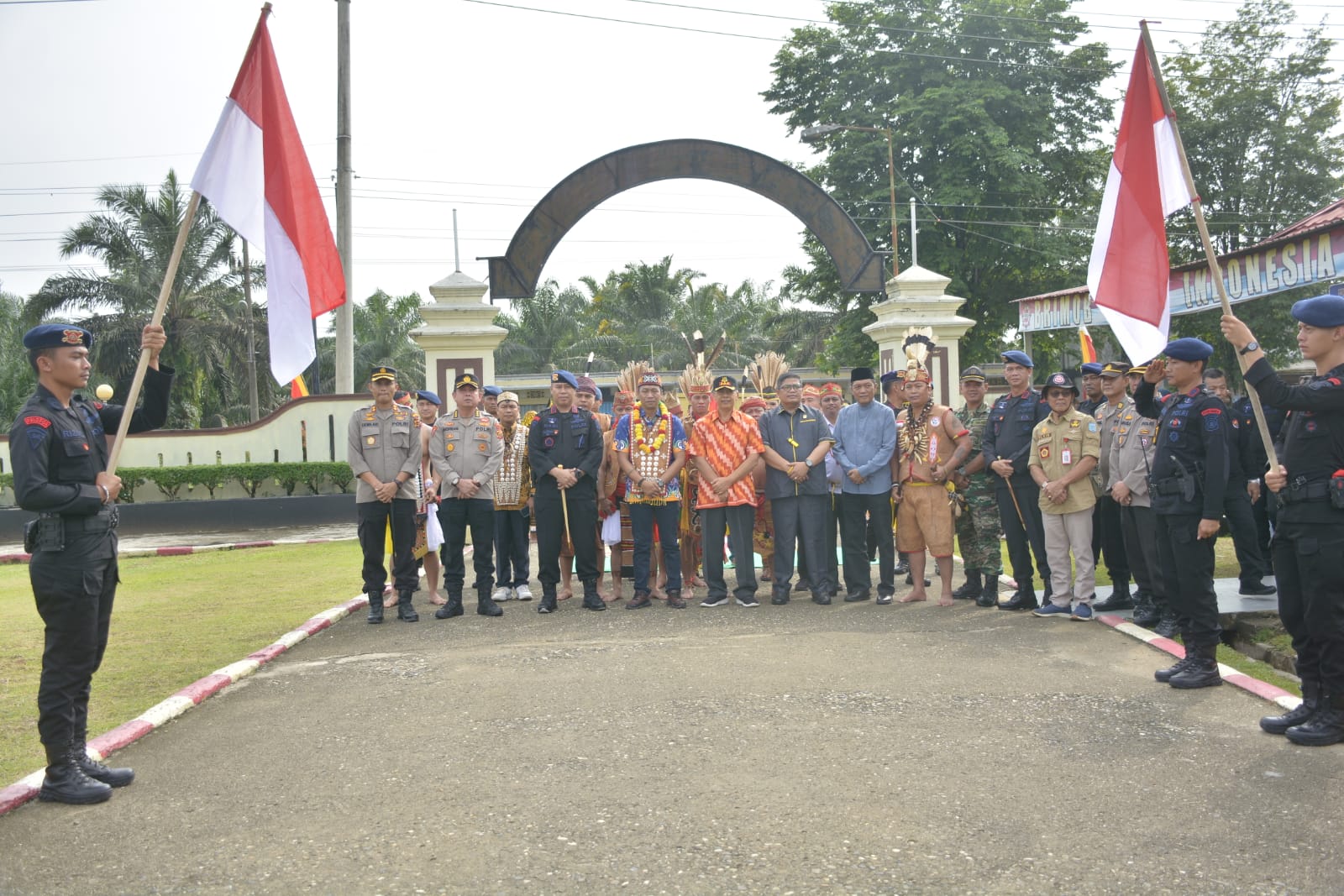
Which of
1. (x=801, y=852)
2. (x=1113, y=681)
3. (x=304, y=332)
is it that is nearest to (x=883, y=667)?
(x=1113, y=681)

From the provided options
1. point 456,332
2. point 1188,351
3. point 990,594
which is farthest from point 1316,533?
point 456,332

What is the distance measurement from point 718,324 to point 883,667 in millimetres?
36014

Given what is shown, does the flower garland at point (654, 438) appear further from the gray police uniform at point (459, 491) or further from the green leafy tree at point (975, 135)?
the green leafy tree at point (975, 135)

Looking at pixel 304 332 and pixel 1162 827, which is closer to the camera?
pixel 1162 827

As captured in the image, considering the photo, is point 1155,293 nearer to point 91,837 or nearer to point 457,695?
point 457,695

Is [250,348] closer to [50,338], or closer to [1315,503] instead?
[50,338]

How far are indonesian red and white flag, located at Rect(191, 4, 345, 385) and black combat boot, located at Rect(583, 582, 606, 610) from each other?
375 cm

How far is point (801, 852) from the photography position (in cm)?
397

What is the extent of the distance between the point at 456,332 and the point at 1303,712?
12832 millimetres

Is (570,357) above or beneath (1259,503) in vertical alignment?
above

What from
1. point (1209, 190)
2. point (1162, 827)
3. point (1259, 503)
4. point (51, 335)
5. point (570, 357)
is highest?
point (1209, 190)

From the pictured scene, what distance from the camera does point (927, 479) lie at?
941 cm

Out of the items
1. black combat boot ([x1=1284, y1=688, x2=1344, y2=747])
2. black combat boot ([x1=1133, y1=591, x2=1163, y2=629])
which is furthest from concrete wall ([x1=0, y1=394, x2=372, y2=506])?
black combat boot ([x1=1284, y1=688, x2=1344, y2=747])

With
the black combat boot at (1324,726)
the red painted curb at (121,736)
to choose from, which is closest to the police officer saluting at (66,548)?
the red painted curb at (121,736)
